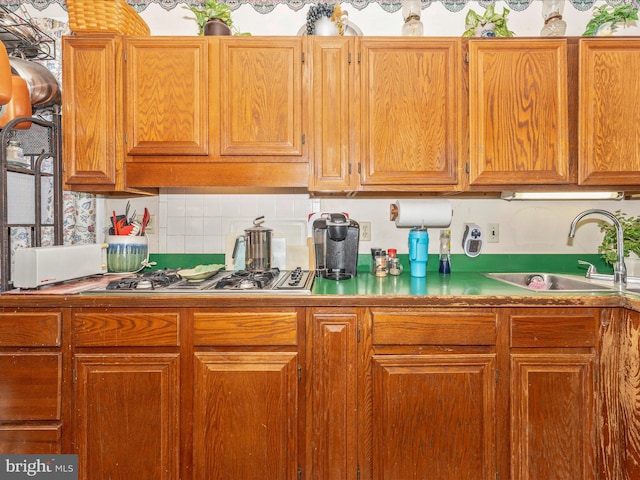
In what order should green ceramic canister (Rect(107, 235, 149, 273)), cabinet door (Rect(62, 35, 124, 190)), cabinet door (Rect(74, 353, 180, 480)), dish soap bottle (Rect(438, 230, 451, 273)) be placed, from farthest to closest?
dish soap bottle (Rect(438, 230, 451, 273)), green ceramic canister (Rect(107, 235, 149, 273)), cabinet door (Rect(62, 35, 124, 190)), cabinet door (Rect(74, 353, 180, 480))

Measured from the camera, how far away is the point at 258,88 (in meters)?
1.67

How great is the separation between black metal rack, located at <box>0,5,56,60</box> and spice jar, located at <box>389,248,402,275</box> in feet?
6.63

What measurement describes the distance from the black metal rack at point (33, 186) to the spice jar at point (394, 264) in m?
1.65

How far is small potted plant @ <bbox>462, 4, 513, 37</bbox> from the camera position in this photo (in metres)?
1.73

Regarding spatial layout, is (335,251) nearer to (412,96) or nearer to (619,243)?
(412,96)

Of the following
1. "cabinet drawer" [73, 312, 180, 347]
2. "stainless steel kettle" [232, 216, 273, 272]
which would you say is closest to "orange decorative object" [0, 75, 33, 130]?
"cabinet drawer" [73, 312, 180, 347]

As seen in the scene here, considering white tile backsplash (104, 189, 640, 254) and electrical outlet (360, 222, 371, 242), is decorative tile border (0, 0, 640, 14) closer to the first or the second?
white tile backsplash (104, 189, 640, 254)

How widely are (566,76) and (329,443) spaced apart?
183 cm

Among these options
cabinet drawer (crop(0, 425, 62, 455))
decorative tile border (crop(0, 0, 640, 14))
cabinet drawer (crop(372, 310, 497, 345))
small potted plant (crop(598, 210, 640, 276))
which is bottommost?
cabinet drawer (crop(0, 425, 62, 455))

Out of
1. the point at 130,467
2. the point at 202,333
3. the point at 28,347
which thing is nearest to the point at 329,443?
the point at 202,333

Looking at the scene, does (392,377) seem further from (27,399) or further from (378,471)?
(27,399)

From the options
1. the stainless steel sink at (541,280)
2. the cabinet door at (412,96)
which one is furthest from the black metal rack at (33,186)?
the stainless steel sink at (541,280)

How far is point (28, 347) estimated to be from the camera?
4.64ft

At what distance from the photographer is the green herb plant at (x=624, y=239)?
186cm
